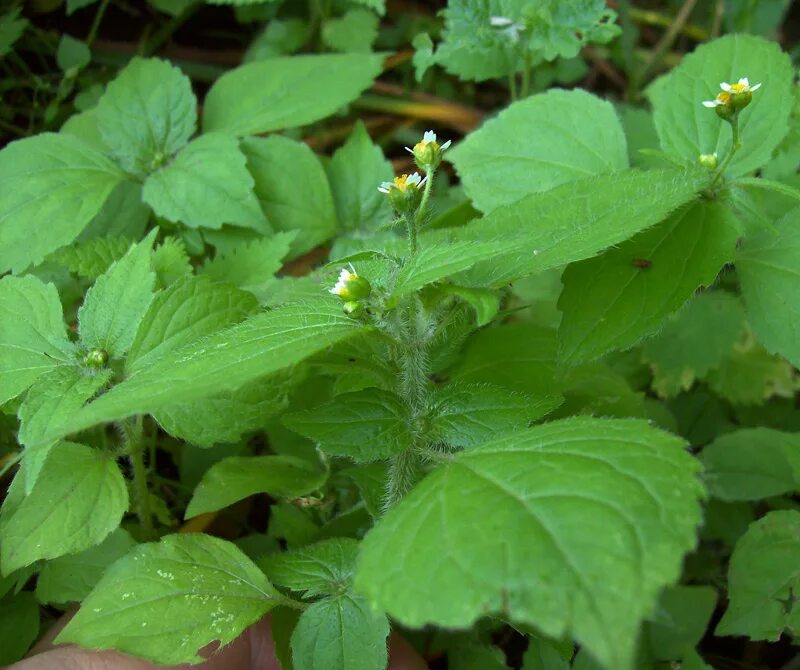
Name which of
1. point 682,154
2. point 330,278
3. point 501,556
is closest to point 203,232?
point 330,278

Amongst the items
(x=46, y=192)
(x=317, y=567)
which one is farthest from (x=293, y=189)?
(x=317, y=567)

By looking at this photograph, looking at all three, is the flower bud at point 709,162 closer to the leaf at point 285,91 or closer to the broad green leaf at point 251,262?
the broad green leaf at point 251,262

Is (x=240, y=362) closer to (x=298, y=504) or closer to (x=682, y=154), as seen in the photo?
(x=298, y=504)

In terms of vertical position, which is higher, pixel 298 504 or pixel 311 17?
pixel 311 17

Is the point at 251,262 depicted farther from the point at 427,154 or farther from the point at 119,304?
the point at 427,154

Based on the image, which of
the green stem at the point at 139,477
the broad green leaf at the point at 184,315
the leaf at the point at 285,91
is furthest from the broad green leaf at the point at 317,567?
the leaf at the point at 285,91
